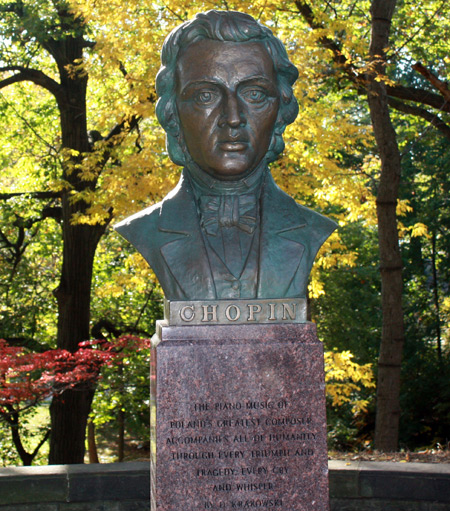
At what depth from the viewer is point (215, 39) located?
3775 millimetres

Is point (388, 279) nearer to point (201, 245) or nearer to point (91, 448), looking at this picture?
point (201, 245)

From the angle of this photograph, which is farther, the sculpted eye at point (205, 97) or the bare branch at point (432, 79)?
the bare branch at point (432, 79)

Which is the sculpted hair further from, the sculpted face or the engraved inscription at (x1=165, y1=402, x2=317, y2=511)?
the engraved inscription at (x1=165, y1=402, x2=317, y2=511)

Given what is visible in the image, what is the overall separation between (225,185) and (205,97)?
0.53m

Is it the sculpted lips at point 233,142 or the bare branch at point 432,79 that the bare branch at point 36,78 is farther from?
the sculpted lips at point 233,142

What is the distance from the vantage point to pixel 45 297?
13180mm

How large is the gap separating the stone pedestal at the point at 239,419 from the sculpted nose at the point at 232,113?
1.14m

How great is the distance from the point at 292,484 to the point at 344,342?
12.6m

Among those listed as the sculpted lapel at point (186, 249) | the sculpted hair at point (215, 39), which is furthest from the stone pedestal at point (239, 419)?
the sculpted hair at point (215, 39)

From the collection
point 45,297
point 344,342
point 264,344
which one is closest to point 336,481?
point 264,344

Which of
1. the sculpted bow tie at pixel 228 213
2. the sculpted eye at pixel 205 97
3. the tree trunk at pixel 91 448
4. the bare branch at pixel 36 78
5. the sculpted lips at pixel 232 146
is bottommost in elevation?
the tree trunk at pixel 91 448

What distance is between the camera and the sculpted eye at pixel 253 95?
3.80 metres

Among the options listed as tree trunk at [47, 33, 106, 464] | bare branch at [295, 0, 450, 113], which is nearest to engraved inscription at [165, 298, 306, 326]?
bare branch at [295, 0, 450, 113]

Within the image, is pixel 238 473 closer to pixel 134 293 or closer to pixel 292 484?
pixel 292 484
